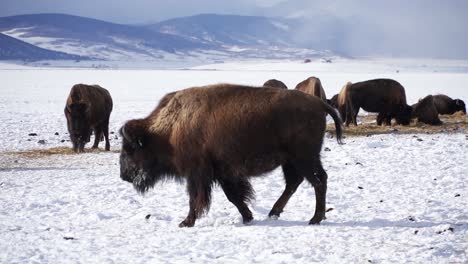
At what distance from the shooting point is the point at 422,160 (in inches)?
460

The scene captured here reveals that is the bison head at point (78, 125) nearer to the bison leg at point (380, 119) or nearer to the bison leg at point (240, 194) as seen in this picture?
the bison leg at point (240, 194)

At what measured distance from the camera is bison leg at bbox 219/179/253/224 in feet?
23.9

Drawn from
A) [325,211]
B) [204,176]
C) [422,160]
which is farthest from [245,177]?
[422,160]

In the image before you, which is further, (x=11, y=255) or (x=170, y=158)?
(x=170, y=158)

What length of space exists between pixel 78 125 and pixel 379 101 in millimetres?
10528

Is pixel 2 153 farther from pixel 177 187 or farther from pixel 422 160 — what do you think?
pixel 422 160

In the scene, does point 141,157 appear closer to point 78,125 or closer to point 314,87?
point 78,125

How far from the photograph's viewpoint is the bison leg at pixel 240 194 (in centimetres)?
730

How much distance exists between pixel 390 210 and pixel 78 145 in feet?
32.6

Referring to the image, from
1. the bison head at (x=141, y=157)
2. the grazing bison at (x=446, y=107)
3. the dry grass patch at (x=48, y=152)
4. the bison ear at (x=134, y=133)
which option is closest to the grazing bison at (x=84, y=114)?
the dry grass patch at (x=48, y=152)

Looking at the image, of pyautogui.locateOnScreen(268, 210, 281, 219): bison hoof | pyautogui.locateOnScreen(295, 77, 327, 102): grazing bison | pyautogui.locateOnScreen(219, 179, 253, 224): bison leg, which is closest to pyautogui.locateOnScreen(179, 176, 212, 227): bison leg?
pyautogui.locateOnScreen(219, 179, 253, 224): bison leg

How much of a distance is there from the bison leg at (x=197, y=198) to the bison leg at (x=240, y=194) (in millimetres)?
275

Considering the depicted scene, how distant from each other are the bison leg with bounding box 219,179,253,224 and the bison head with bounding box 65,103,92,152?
8974 mm

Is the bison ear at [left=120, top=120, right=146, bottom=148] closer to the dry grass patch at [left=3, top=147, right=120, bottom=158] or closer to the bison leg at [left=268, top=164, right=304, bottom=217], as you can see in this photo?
the bison leg at [left=268, top=164, right=304, bottom=217]
